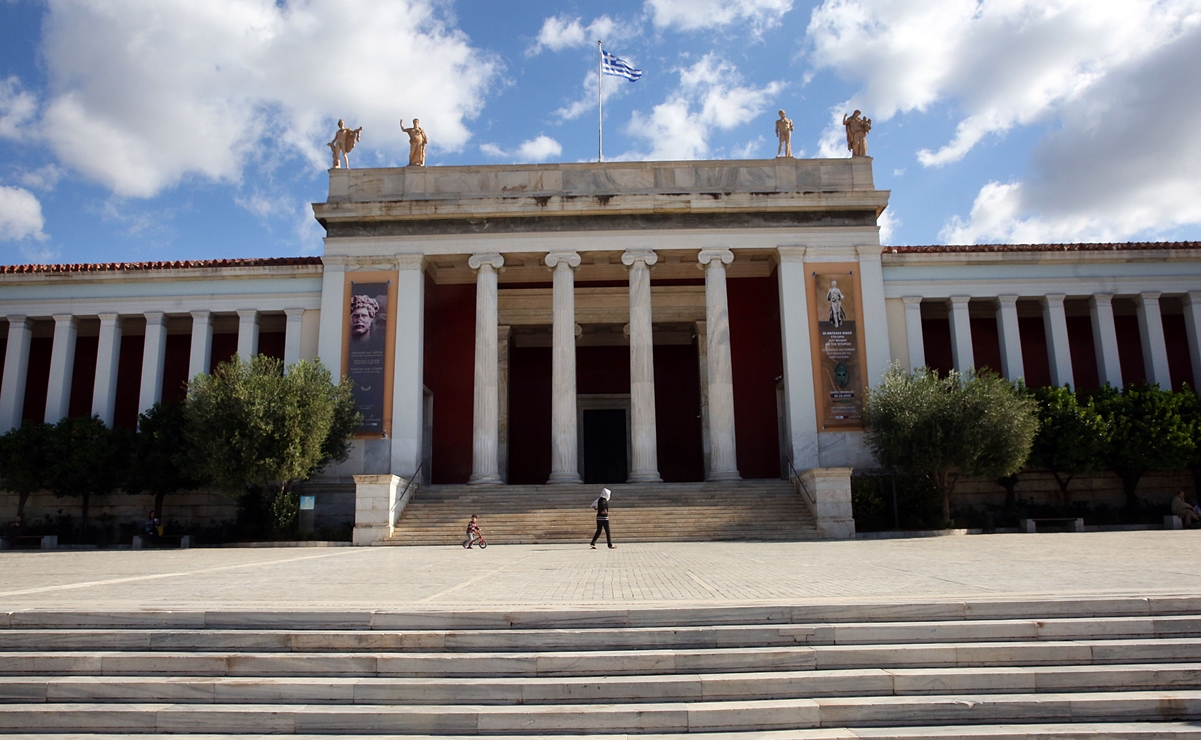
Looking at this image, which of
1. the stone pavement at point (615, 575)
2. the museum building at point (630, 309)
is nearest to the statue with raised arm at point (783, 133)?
the museum building at point (630, 309)

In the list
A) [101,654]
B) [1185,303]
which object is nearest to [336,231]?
[101,654]

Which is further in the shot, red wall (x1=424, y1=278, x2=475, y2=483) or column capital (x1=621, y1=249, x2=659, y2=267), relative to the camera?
red wall (x1=424, y1=278, x2=475, y2=483)

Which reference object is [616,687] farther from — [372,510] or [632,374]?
[632,374]

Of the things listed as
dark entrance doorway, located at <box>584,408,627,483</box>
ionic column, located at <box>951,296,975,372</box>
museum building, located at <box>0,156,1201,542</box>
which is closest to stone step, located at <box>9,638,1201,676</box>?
museum building, located at <box>0,156,1201,542</box>

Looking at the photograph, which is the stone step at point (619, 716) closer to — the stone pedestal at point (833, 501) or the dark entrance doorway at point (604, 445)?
the stone pedestal at point (833, 501)

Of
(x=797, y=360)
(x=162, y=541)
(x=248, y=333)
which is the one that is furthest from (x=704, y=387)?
(x=162, y=541)

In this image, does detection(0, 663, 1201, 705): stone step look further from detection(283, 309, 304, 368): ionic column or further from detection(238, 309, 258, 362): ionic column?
detection(238, 309, 258, 362): ionic column

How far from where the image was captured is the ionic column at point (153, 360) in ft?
83.9

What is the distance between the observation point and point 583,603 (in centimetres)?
763

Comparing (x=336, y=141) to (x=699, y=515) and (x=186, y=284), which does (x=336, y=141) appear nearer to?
(x=186, y=284)

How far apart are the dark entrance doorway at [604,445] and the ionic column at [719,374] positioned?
17.2ft

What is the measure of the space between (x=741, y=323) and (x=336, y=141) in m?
14.6

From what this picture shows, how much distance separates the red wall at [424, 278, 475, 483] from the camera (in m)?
27.3

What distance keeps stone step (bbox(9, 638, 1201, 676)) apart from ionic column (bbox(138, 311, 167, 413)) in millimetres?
20885
